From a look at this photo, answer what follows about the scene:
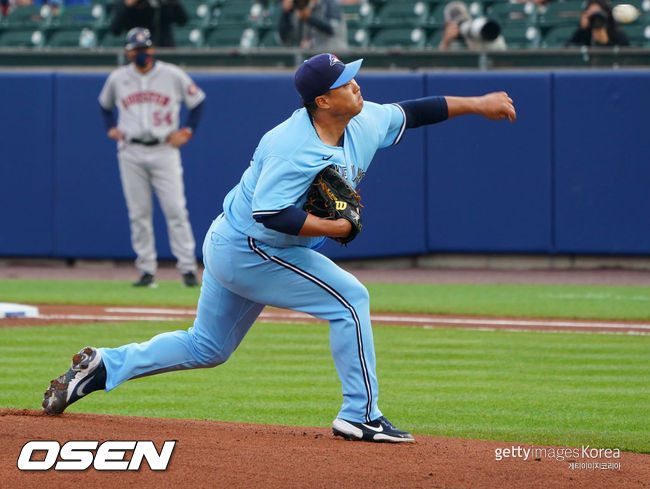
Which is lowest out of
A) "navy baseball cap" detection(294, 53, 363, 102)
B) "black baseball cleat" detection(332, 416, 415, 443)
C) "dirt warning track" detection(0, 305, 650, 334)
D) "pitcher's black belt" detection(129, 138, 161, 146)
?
"dirt warning track" detection(0, 305, 650, 334)

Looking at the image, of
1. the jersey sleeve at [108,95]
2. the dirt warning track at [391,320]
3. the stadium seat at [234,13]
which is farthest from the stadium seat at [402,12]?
the dirt warning track at [391,320]

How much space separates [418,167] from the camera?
47.2ft

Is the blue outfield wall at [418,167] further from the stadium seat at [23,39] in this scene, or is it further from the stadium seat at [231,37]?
the stadium seat at [23,39]

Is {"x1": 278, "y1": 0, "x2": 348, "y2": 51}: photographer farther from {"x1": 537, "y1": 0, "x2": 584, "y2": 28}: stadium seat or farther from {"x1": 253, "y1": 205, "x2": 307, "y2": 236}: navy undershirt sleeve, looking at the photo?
{"x1": 253, "y1": 205, "x2": 307, "y2": 236}: navy undershirt sleeve

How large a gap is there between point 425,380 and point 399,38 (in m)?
9.26

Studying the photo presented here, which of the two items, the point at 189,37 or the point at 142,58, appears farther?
the point at 189,37

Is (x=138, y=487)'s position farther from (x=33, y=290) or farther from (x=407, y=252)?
(x=407, y=252)

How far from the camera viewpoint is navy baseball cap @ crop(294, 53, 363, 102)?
16.2 feet

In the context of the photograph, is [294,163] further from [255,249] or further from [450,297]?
[450,297]

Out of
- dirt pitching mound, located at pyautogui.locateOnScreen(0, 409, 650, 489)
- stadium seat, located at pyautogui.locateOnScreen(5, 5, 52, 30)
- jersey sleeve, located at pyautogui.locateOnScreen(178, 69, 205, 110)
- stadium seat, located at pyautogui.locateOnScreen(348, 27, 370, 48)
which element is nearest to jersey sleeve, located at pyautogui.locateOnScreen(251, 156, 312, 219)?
dirt pitching mound, located at pyautogui.locateOnScreen(0, 409, 650, 489)

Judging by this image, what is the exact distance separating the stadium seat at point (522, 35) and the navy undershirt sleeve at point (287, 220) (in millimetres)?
10898

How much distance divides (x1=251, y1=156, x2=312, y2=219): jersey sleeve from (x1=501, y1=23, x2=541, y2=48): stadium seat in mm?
10841

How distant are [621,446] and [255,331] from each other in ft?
15.0

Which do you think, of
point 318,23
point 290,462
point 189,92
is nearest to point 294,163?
point 290,462
